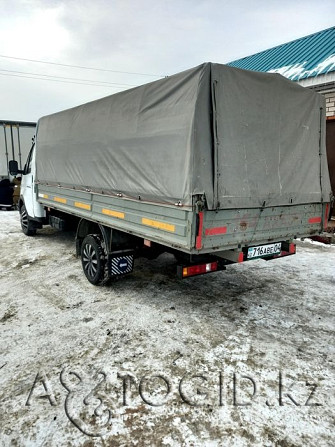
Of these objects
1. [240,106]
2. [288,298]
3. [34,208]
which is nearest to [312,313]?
[288,298]

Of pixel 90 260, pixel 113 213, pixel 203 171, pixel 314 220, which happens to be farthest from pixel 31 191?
pixel 314 220

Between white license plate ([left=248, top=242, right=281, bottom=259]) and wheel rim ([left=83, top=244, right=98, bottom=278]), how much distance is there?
91.2 inches

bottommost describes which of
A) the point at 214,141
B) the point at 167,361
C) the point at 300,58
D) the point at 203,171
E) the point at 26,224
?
the point at 167,361

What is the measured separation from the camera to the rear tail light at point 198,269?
3.77m

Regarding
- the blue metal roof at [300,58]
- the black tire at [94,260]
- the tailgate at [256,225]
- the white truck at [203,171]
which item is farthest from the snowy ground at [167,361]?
the blue metal roof at [300,58]

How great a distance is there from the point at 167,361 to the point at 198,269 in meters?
1.20

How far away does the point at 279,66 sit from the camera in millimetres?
10789

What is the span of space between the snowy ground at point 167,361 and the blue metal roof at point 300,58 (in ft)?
22.3

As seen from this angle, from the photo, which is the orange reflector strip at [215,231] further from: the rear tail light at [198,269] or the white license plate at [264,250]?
the rear tail light at [198,269]

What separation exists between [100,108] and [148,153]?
1631mm

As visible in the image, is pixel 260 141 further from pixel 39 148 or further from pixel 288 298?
pixel 39 148

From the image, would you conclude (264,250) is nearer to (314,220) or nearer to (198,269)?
(198,269)

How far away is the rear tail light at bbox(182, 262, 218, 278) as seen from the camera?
3.77 m

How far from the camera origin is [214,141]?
10.7ft
